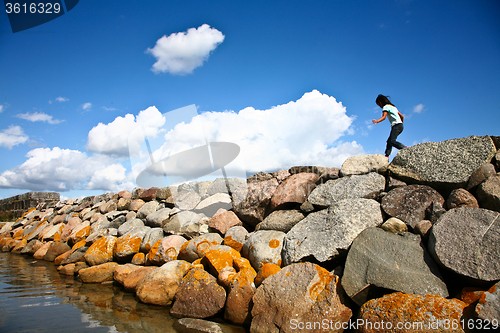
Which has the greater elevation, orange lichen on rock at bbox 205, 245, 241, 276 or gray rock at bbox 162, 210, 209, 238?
gray rock at bbox 162, 210, 209, 238

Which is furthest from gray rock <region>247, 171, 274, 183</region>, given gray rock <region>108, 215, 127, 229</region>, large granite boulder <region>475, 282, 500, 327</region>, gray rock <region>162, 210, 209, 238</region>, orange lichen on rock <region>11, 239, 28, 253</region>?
orange lichen on rock <region>11, 239, 28, 253</region>

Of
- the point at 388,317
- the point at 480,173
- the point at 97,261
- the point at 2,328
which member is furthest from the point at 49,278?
the point at 480,173

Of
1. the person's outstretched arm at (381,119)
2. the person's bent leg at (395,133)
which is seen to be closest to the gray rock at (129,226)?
the person's outstretched arm at (381,119)

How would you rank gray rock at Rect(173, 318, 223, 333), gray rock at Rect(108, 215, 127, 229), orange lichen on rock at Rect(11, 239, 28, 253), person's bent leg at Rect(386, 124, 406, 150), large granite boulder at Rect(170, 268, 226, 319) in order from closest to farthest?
gray rock at Rect(173, 318, 223, 333) < large granite boulder at Rect(170, 268, 226, 319) < person's bent leg at Rect(386, 124, 406, 150) < gray rock at Rect(108, 215, 127, 229) < orange lichen on rock at Rect(11, 239, 28, 253)

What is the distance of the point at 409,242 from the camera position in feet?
12.5

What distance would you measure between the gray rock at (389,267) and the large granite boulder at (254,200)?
8.12ft

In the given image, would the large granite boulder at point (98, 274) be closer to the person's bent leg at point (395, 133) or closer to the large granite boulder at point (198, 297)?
the large granite boulder at point (198, 297)

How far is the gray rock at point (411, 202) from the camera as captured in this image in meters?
4.17

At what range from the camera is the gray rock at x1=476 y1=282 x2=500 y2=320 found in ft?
8.48

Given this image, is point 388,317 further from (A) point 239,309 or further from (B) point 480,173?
(B) point 480,173

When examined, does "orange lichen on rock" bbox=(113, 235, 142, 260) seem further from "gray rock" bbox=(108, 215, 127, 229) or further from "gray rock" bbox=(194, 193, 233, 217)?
"gray rock" bbox=(108, 215, 127, 229)

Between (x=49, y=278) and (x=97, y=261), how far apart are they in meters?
1.35

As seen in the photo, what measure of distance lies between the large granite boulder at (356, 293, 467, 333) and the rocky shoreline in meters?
0.01

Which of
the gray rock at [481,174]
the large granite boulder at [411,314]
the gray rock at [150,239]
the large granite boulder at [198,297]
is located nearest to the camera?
the large granite boulder at [411,314]
